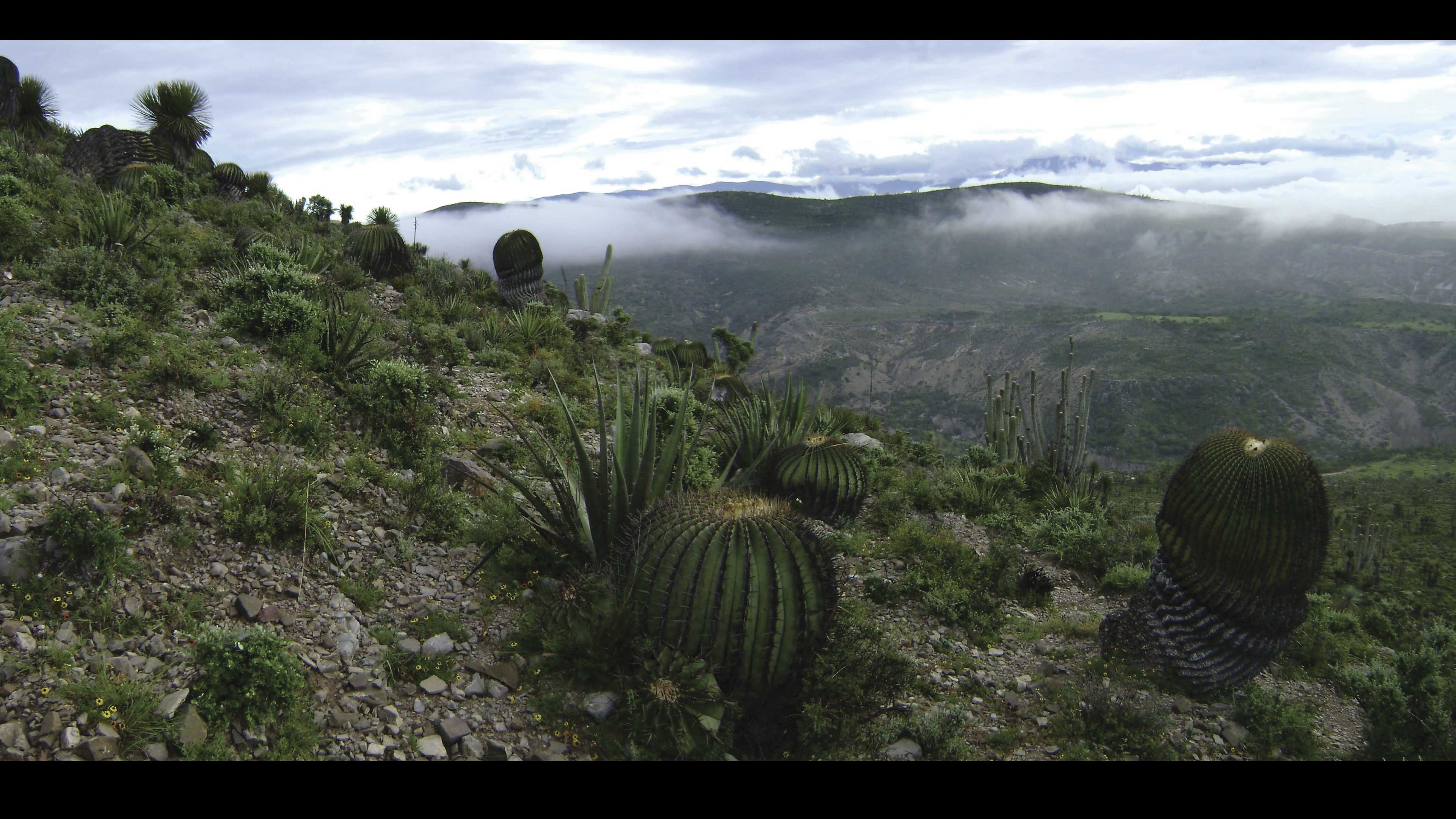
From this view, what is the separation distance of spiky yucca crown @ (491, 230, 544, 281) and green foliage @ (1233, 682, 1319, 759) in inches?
548

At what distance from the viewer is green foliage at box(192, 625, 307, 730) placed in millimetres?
3795

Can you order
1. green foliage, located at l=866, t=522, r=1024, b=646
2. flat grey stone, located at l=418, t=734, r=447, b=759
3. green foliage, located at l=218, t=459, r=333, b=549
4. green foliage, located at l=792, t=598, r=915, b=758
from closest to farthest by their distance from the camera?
flat grey stone, located at l=418, t=734, r=447, b=759 → green foliage, located at l=792, t=598, r=915, b=758 → green foliage, located at l=218, t=459, r=333, b=549 → green foliage, located at l=866, t=522, r=1024, b=646

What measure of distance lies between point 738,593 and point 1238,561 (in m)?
3.92

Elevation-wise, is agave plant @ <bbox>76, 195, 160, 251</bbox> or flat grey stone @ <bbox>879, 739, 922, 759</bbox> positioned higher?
agave plant @ <bbox>76, 195, 160, 251</bbox>

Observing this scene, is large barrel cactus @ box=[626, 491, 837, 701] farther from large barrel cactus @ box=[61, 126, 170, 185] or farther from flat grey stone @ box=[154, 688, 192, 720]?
large barrel cactus @ box=[61, 126, 170, 185]

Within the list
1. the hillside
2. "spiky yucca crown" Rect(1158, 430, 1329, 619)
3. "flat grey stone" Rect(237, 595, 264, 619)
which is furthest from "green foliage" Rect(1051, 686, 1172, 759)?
"flat grey stone" Rect(237, 595, 264, 619)

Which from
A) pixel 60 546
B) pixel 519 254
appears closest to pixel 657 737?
pixel 60 546

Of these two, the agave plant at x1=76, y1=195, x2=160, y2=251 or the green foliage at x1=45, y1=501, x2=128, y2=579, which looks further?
the agave plant at x1=76, y1=195, x2=160, y2=251

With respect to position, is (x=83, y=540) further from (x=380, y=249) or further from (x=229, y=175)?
(x=229, y=175)

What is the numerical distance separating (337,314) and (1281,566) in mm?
9607

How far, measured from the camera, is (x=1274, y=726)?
508 centimetres

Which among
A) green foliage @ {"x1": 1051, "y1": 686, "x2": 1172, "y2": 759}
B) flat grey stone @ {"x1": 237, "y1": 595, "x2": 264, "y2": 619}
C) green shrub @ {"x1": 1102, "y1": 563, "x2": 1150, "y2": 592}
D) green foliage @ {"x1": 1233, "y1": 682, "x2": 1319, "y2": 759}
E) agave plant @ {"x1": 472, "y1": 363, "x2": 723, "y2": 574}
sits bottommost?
green shrub @ {"x1": 1102, "y1": 563, "x2": 1150, "y2": 592}

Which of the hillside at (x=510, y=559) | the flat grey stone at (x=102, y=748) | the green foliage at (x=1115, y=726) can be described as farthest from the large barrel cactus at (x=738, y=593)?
the flat grey stone at (x=102, y=748)

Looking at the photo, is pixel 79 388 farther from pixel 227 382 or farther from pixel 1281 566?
pixel 1281 566
